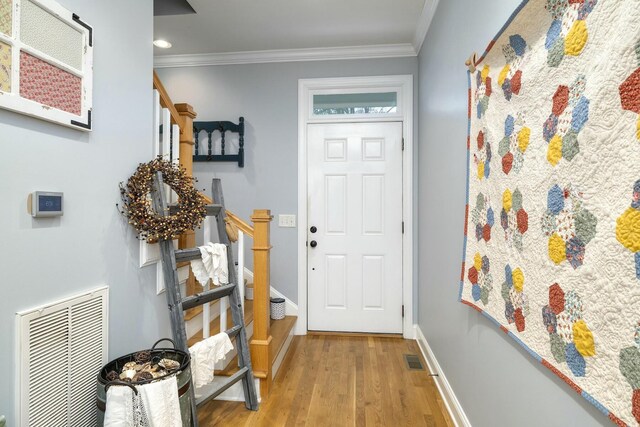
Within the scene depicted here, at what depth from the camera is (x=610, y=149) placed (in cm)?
74

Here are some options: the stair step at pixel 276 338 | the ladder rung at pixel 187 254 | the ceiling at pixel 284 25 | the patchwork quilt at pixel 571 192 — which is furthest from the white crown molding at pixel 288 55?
the stair step at pixel 276 338

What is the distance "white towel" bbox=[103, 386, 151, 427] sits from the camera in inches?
50.1

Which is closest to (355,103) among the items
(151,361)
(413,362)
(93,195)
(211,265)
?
(211,265)

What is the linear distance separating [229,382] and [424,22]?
2.89 meters

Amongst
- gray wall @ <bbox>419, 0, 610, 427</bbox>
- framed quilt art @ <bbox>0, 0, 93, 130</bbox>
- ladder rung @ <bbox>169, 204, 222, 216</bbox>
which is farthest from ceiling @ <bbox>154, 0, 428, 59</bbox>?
ladder rung @ <bbox>169, 204, 222, 216</bbox>

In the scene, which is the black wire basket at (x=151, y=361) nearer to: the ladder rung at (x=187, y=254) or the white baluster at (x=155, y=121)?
the ladder rung at (x=187, y=254)

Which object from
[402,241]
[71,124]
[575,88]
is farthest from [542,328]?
[402,241]

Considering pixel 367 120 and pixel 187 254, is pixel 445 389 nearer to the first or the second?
pixel 187 254

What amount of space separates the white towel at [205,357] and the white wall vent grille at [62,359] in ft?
1.32

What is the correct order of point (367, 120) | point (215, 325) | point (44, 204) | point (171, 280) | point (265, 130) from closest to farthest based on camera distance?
point (44, 204) → point (171, 280) → point (215, 325) → point (367, 120) → point (265, 130)

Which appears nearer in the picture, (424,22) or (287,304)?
(424,22)

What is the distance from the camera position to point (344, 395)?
87.9 inches

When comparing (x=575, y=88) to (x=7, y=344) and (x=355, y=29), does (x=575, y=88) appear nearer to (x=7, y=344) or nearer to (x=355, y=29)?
(x=7, y=344)

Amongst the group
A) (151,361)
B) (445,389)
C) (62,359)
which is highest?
(62,359)
